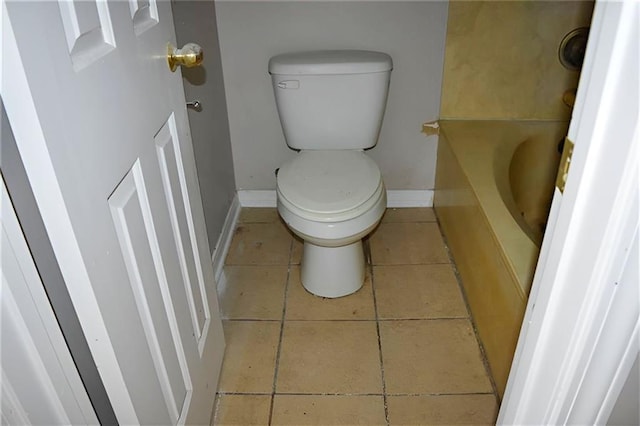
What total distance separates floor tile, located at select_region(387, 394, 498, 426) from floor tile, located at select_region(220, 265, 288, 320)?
0.52 meters

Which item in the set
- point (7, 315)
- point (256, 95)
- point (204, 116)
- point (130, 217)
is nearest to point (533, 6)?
point (256, 95)

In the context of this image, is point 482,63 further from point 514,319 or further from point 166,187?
point 166,187

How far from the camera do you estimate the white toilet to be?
1544 millimetres

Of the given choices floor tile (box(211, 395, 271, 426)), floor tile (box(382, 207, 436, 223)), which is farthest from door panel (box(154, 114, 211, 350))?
floor tile (box(382, 207, 436, 223))

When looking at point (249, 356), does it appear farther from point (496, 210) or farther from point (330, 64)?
point (330, 64)

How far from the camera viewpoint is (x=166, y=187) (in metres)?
0.97

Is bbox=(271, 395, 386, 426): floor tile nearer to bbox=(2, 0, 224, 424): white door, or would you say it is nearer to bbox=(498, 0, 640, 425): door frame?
bbox=(2, 0, 224, 424): white door

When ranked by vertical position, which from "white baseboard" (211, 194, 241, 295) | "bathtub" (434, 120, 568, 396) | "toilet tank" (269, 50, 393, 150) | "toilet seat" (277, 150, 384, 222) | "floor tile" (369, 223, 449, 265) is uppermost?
"toilet tank" (269, 50, 393, 150)

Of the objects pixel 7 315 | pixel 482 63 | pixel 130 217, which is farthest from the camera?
pixel 482 63

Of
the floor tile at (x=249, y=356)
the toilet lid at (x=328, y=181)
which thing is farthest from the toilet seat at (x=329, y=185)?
the floor tile at (x=249, y=356)

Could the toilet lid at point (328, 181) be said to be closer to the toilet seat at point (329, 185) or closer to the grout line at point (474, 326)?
the toilet seat at point (329, 185)

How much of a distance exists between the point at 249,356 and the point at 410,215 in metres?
1.05

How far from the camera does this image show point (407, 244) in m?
2.04

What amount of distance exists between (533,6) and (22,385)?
196 centimetres
